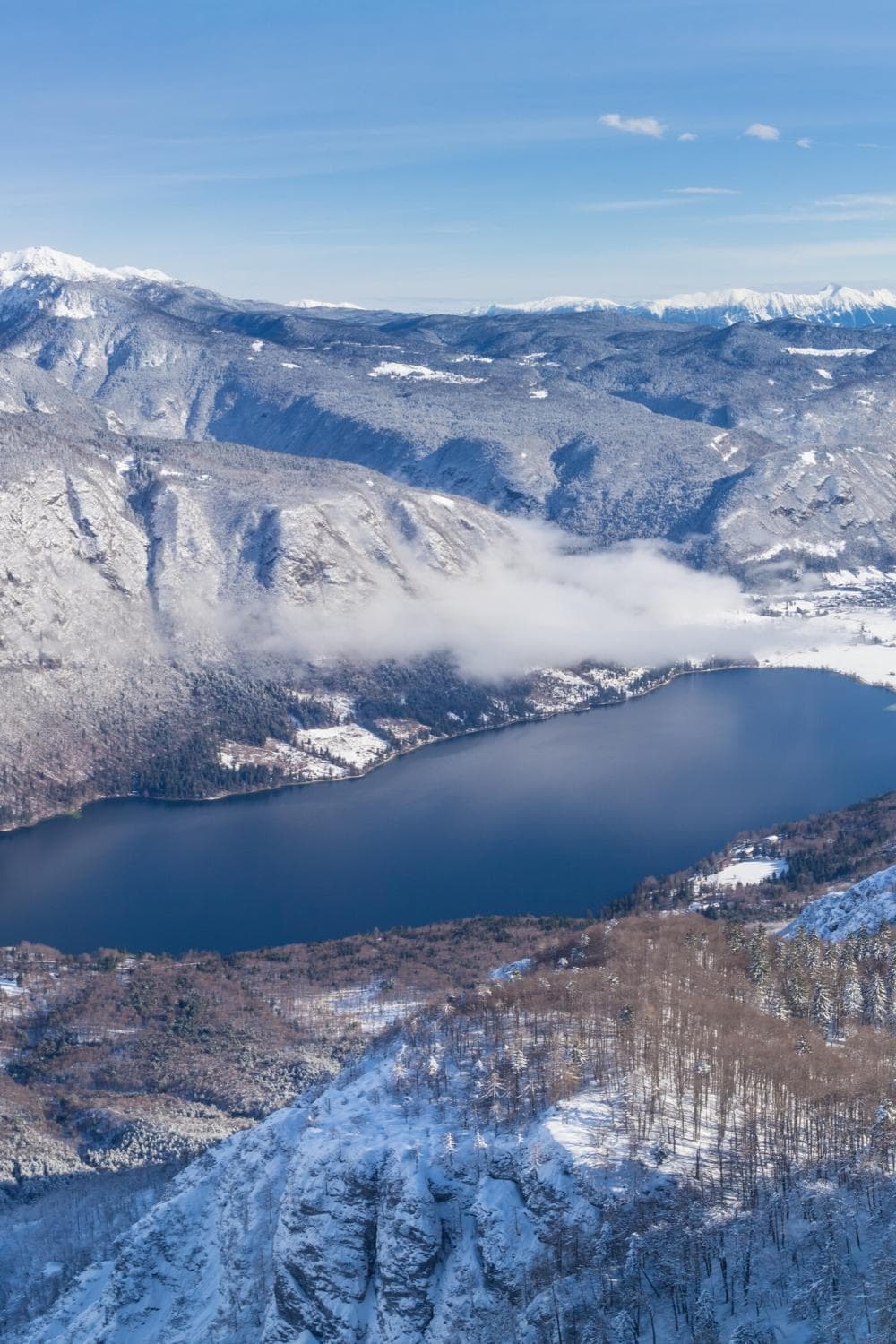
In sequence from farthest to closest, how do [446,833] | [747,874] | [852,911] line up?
[446,833]
[747,874]
[852,911]

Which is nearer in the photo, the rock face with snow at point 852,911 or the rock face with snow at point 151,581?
the rock face with snow at point 852,911

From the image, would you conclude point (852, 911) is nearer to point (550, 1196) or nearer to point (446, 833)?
point (550, 1196)

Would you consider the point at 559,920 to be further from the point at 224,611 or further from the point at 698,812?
the point at 224,611

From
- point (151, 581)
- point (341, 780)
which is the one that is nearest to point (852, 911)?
point (341, 780)

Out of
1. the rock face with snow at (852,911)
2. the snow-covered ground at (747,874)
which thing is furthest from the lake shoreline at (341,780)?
the rock face with snow at (852,911)

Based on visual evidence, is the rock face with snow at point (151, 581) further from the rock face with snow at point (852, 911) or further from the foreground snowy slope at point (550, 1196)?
the foreground snowy slope at point (550, 1196)

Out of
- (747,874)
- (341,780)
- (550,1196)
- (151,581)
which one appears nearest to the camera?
(550,1196)
